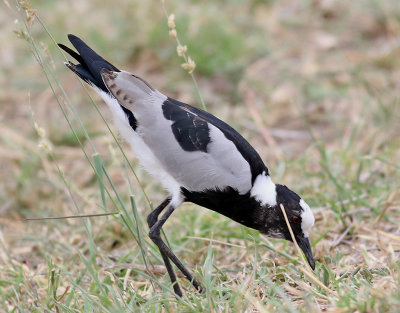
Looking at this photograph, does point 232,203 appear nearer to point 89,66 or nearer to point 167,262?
point 167,262

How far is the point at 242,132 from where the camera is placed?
5996 millimetres

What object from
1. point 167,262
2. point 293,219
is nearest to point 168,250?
point 167,262

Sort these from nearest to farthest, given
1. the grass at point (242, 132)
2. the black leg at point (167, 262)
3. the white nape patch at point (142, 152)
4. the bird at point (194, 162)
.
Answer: the grass at point (242, 132) < the black leg at point (167, 262) < the bird at point (194, 162) < the white nape patch at point (142, 152)

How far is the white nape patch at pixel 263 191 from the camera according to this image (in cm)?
375

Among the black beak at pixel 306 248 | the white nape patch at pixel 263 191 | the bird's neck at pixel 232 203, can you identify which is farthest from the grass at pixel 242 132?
the white nape patch at pixel 263 191

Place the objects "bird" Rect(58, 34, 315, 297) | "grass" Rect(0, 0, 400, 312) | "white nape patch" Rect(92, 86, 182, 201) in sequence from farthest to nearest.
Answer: "white nape patch" Rect(92, 86, 182, 201) < "bird" Rect(58, 34, 315, 297) < "grass" Rect(0, 0, 400, 312)

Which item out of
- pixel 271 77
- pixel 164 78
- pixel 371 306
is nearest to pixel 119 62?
pixel 164 78

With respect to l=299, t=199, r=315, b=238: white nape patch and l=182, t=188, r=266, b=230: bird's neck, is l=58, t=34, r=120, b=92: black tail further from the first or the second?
l=299, t=199, r=315, b=238: white nape patch

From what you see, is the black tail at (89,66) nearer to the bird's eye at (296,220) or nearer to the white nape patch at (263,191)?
the white nape patch at (263,191)

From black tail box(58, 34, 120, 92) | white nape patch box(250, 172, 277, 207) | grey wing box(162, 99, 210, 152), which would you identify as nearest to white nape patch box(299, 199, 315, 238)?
white nape patch box(250, 172, 277, 207)

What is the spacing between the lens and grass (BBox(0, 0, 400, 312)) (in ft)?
11.1

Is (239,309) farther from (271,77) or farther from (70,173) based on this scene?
(271,77)

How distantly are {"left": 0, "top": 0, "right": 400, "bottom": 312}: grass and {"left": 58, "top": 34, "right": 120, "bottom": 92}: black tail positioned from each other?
0.54ft

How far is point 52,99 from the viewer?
24.7 feet
